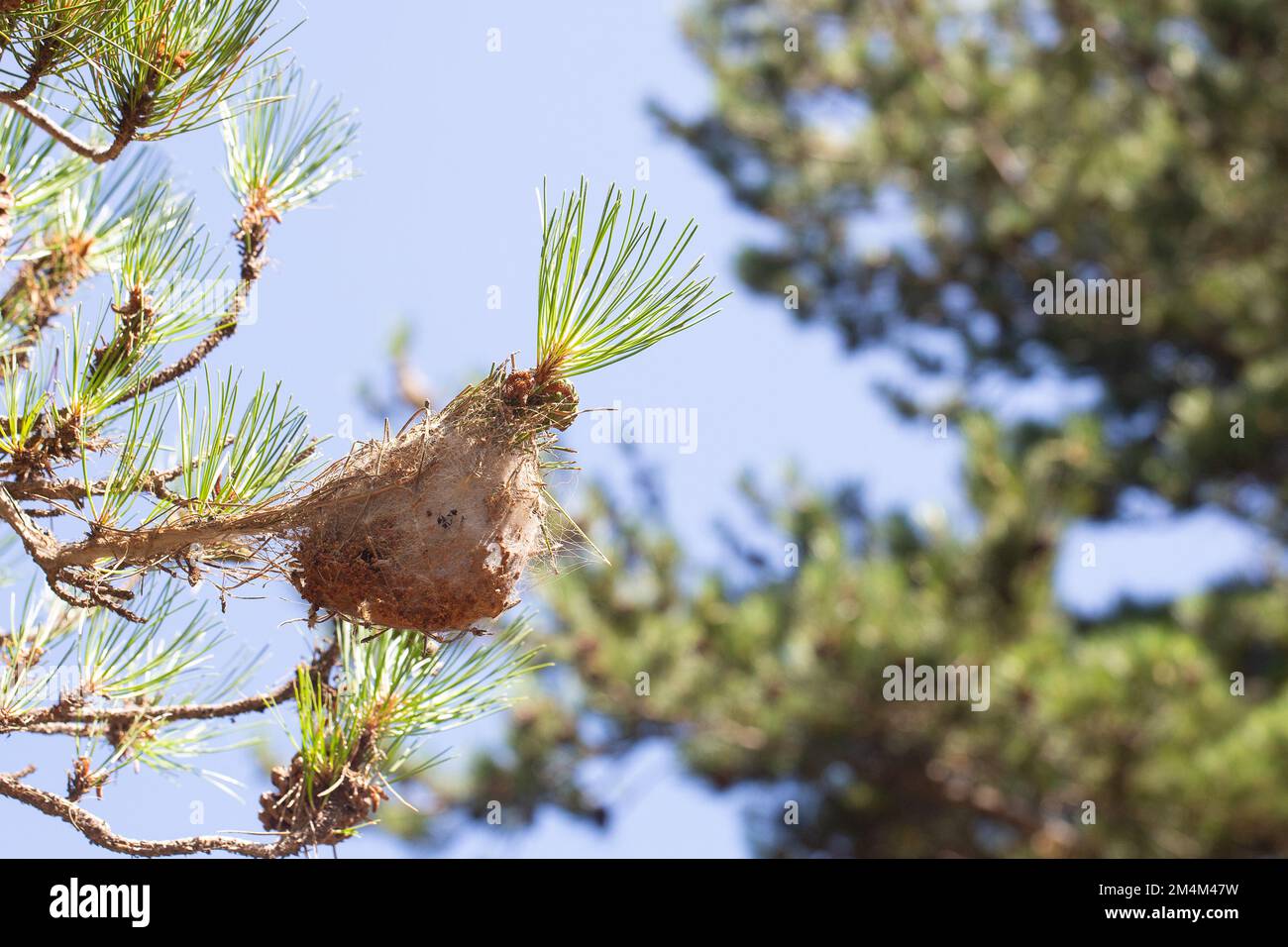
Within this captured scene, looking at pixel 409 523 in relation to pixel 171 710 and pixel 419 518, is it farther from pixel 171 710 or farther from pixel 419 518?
pixel 171 710

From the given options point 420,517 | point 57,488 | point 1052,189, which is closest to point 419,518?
point 420,517

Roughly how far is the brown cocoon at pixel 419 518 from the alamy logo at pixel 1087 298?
5.82m

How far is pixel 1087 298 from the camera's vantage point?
22.7 ft

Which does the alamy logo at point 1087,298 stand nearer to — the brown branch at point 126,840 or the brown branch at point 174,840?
the brown branch at point 174,840

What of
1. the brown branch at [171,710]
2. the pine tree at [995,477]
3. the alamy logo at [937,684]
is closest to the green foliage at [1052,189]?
the pine tree at [995,477]

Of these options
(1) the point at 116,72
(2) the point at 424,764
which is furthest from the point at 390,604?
(1) the point at 116,72

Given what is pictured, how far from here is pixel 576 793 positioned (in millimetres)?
6328

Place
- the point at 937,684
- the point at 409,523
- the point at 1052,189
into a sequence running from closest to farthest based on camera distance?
1. the point at 409,523
2. the point at 937,684
3. the point at 1052,189

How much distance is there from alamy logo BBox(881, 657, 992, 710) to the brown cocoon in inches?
145

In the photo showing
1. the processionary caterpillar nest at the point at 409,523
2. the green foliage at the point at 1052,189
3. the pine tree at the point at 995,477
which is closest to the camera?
the processionary caterpillar nest at the point at 409,523
